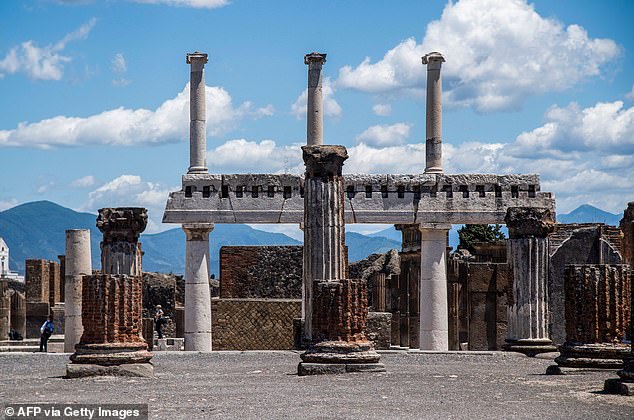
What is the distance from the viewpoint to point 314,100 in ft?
92.3

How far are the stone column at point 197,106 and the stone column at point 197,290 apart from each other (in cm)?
162

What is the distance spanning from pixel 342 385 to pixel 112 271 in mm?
5860

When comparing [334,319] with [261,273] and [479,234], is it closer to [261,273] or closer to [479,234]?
[261,273]

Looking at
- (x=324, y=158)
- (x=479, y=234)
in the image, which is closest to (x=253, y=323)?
(x=324, y=158)

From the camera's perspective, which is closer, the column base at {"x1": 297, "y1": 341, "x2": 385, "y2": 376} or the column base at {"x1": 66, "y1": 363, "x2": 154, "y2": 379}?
the column base at {"x1": 66, "y1": 363, "x2": 154, "y2": 379}

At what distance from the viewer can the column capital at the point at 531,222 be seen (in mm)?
23609

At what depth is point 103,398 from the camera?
48.9 feet

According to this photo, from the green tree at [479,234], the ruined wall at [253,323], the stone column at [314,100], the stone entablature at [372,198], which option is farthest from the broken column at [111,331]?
the green tree at [479,234]

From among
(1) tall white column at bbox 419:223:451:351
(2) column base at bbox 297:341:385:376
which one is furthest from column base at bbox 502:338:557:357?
(2) column base at bbox 297:341:385:376

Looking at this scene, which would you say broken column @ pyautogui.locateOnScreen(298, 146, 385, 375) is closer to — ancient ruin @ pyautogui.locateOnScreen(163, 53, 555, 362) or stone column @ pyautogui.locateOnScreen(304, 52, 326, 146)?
ancient ruin @ pyautogui.locateOnScreen(163, 53, 555, 362)

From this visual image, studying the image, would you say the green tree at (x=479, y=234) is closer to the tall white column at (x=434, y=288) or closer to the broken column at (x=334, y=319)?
the tall white column at (x=434, y=288)

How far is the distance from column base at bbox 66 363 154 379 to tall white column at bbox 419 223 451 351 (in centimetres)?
1010

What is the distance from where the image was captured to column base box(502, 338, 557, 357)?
23.5 metres

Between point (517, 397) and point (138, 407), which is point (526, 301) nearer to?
point (517, 397)
